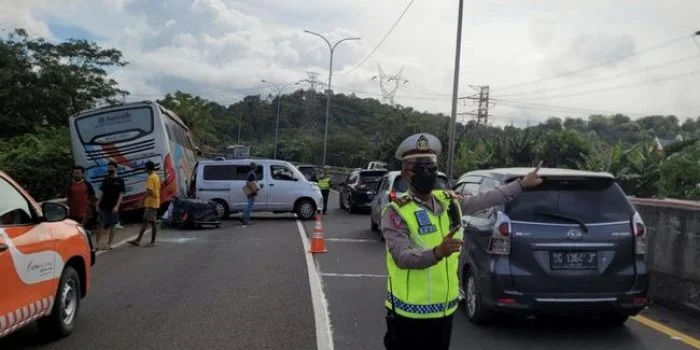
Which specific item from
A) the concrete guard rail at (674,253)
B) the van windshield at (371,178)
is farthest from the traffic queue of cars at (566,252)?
the van windshield at (371,178)

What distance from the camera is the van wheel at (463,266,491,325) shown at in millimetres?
6834

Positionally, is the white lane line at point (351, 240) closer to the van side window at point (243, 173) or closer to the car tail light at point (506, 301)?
the van side window at point (243, 173)

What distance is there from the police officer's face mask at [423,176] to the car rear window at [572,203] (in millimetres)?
3221

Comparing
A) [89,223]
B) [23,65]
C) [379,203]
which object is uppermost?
[23,65]

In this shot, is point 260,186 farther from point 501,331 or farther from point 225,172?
point 501,331

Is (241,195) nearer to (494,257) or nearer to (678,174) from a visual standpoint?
(678,174)

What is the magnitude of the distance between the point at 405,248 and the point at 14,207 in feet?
12.1

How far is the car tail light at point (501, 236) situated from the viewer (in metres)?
6.39

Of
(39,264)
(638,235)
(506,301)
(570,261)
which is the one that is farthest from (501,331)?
(39,264)

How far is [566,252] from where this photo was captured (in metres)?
6.32

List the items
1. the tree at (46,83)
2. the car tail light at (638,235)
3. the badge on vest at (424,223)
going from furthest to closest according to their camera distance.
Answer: the tree at (46,83), the car tail light at (638,235), the badge on vest at (424,223)

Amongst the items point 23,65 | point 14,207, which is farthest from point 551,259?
point 23,65

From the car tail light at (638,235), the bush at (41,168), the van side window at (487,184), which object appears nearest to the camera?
the car tail light at (638,235)

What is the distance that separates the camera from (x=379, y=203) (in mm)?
16141
